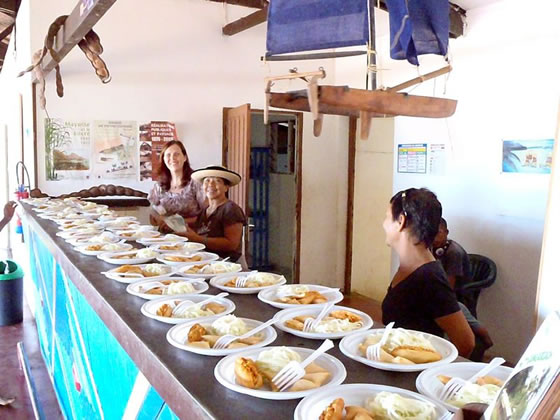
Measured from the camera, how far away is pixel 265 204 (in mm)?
6488

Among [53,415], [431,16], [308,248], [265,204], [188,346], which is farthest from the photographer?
[265,204]

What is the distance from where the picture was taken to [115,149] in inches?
185

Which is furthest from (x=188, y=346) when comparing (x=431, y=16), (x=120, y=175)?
(x=120, y=175)

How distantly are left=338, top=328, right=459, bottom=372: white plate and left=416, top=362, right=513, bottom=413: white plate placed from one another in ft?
0.09

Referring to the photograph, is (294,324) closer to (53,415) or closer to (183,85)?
(53,415)

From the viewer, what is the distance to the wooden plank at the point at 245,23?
14.9ft

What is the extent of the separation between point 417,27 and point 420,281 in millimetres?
886

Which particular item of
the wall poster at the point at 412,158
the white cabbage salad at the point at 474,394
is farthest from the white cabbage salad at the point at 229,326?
the wall poster at the point at 412,158

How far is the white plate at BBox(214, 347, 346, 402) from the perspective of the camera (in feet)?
3.07

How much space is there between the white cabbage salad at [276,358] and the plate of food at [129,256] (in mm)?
1093

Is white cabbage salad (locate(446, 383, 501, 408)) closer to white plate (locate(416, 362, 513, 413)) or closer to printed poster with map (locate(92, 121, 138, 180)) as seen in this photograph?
white plate (locate(416, 362, 513, 413))

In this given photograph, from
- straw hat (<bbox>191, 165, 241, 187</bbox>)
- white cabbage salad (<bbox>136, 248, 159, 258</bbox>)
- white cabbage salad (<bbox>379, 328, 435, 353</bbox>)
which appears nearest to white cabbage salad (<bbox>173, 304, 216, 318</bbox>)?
white cabbage salad (<bbox>379, 328, 435, 353</bbox>)

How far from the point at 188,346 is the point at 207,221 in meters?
2.04

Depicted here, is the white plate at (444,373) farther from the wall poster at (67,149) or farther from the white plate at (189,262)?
the wall poster at (67,149)
